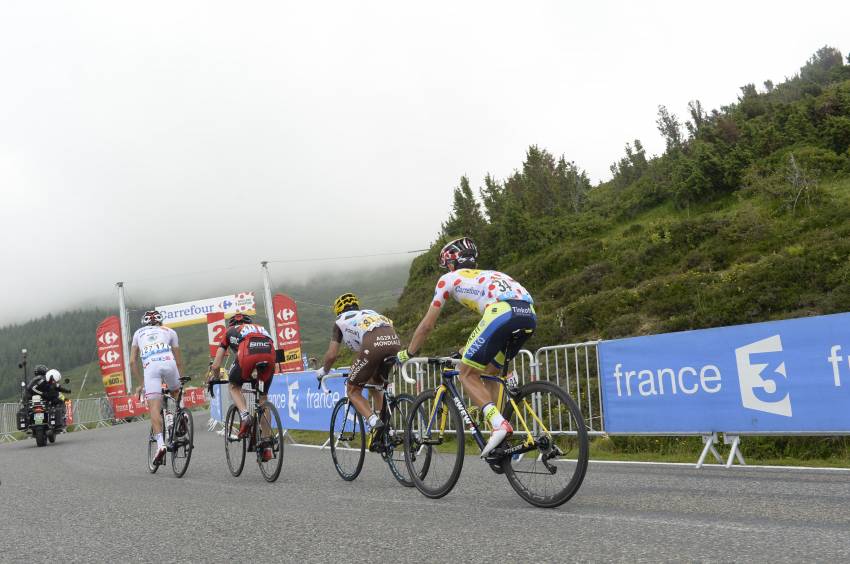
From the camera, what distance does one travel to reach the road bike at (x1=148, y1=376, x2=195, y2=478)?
334 inches

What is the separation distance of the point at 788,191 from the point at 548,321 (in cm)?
1189

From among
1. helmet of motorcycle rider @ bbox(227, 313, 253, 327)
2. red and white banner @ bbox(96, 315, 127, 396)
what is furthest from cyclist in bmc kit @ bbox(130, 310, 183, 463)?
red and white banner @ bbox(96, 315, 127, 396)

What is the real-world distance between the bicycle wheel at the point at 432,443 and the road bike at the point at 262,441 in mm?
1732

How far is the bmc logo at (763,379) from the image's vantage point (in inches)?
273

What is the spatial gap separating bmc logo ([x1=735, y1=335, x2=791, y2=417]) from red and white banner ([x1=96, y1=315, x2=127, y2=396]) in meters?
36.3

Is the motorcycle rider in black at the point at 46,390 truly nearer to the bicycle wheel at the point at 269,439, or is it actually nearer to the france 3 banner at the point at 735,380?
the bicycle wheel at the point at 269,439

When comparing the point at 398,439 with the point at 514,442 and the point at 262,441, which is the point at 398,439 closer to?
the point at 514,442

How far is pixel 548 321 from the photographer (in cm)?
2544

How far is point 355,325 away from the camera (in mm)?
7262

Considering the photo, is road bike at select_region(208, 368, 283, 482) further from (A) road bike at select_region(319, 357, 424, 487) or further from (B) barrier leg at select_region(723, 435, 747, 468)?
(B) barrier leg at select_region(723, 435, 747, 468)

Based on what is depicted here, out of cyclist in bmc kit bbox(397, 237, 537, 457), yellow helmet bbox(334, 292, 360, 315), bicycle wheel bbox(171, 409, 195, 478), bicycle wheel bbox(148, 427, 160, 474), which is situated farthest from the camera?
bicycle wheel bbox(148, 427, 160, 474)

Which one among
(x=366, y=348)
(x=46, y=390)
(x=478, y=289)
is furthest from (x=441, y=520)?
(x=46, y=390)

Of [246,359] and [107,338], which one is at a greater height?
[107,338]

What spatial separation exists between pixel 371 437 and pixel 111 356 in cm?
3533
